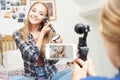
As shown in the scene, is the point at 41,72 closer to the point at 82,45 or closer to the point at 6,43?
the point at 82,45

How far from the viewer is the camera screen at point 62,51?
1454mm

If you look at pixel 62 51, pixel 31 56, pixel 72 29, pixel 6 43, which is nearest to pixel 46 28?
pixel 31 56

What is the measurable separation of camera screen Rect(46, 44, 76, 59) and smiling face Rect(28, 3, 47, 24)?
0.50m

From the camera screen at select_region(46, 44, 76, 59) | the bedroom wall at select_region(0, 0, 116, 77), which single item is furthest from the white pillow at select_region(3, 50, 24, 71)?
the camera screen at select_region(46, 44, 76, 59)

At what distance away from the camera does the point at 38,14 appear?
202cm

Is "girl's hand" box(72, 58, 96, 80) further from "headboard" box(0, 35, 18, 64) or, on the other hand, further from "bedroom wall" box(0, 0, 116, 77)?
"bedroom wall" box(0, 0, 116, 77)

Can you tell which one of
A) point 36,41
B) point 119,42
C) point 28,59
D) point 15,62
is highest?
point 119,42

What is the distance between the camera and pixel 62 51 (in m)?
1.49

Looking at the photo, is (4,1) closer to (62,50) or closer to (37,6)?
(37,6)

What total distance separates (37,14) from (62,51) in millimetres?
614

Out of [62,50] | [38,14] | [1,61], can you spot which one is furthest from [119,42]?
[1,61]

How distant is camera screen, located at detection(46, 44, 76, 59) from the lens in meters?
1.45

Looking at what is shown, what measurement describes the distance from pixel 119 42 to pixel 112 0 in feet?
0.26

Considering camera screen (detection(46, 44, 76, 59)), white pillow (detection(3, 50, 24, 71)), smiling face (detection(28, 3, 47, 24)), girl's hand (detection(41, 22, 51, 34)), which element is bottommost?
white pillow (detection(3, 50, 24, 71))
